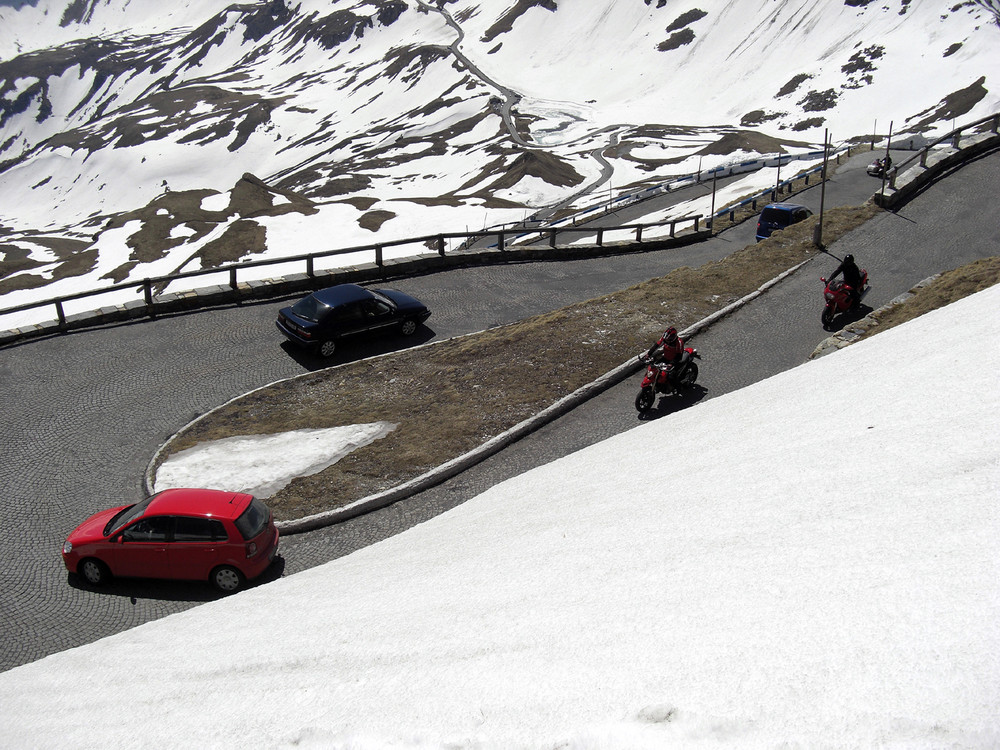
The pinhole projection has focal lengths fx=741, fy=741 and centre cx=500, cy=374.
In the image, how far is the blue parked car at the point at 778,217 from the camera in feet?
93.7

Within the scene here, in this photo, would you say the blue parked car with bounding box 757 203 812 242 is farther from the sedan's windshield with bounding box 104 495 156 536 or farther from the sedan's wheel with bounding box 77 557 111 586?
the sedan's wheel with bounding box 77 557 111 586

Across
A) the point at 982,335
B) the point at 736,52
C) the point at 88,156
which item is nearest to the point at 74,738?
the point at 982,335

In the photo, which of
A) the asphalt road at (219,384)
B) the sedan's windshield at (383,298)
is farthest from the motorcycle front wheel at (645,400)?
the sedan's windshield at (383,298)

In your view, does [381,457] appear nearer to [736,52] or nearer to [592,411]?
[592,411]

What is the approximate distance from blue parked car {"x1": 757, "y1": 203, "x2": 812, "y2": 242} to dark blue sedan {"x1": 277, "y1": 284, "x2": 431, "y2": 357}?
1620 centimetres

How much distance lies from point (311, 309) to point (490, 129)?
117m

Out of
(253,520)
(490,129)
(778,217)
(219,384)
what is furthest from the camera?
(490,129)

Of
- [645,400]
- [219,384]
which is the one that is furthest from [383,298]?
[645,400]

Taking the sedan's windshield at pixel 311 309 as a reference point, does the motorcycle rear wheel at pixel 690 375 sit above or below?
below

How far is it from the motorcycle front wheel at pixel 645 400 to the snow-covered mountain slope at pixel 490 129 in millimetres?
47849

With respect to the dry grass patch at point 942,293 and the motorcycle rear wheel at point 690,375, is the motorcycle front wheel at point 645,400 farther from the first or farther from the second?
the dry grass patch at point 942,293

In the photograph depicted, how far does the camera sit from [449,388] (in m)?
15.8

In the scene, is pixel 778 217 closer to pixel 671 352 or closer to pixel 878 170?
pixel 878 170

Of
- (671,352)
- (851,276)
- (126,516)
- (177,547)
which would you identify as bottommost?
(177,547)
